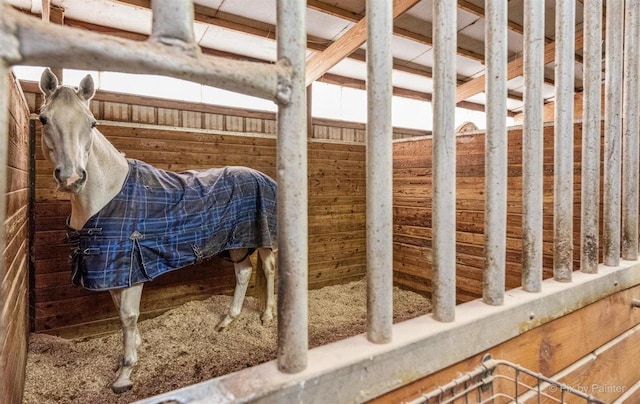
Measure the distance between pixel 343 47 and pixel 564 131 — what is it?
91.0 inches

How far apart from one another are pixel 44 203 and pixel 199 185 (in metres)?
1.04

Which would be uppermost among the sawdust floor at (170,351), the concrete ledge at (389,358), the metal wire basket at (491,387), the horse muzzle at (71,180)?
the horse muzzle at (71,180)

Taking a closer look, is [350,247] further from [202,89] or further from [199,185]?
[202,89]

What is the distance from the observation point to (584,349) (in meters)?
0.96

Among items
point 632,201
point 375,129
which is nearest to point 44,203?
point 375,129

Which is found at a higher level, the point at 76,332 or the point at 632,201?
the point at 632,201

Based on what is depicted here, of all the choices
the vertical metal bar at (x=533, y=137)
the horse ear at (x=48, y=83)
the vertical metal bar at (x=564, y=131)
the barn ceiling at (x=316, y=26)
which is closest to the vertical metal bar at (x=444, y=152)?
the vertical metal bar at (x=533, y=137)

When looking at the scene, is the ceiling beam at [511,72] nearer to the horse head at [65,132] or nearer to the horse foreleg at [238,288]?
the horse foreleg at [238,288]

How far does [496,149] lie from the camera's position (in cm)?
79

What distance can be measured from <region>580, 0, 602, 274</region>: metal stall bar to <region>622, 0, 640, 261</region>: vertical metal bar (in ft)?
0.99

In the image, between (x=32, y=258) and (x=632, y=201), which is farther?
(x=32, y=258)

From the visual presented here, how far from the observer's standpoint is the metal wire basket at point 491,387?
0.64 m

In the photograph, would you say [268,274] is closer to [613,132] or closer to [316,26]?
[613,132]

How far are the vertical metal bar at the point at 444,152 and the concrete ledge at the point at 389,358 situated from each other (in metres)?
0.07
